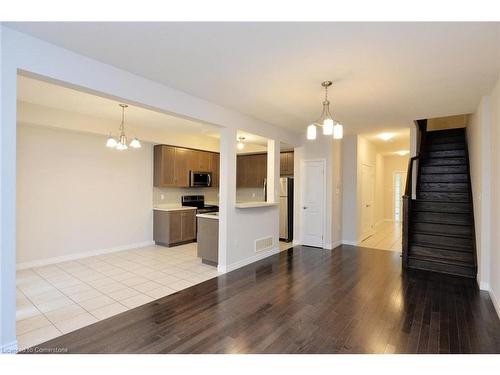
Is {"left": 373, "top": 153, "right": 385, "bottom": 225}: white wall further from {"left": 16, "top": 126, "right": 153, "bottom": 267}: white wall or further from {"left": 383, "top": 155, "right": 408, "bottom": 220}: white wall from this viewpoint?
{"left": 16, "top": 126, "right": 153, "bottom": 267}: white wall

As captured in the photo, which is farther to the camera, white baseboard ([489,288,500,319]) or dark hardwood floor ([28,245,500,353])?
white baseboard ([489,288,500,319])

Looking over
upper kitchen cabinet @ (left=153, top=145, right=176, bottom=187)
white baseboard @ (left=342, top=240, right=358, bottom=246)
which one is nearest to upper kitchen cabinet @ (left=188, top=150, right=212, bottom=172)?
upper kitchen cabinet @ (left=153, top=145, right=176, bottom=187)

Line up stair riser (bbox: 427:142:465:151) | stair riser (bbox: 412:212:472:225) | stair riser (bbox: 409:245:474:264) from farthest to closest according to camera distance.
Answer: stair riser (bbox: 427:142:465:151) → stair riser (bbox: 412:212:472:225) → stair riser (bbox: 409:245:474:264)

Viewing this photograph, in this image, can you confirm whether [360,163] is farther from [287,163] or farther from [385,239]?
[385,239]

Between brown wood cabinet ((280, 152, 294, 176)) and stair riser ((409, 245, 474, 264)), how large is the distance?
3.33m

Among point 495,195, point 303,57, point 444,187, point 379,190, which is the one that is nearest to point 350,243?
point 444,187

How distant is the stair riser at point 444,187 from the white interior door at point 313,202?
7.01ft

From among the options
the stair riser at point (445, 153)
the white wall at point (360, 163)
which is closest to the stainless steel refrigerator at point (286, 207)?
the white wall at point (360, 163)

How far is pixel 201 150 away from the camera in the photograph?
7.12 m

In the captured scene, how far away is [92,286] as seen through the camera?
12.0 feet

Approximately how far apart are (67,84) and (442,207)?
239 inches

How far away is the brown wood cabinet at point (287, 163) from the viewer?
7.04 meters

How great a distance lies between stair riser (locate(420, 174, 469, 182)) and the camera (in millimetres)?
5410
